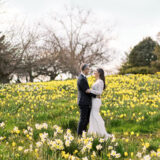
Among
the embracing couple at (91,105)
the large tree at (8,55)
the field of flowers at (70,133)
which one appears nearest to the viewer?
the field of flowers at (70,133)

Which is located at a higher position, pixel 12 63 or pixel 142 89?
pixel 12 63

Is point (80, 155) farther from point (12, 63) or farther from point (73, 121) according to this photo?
point (12, 63)

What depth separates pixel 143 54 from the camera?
29875mm

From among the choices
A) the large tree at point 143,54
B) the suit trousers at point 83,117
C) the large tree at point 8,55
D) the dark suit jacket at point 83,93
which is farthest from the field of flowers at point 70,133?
the large tree at point 143,54

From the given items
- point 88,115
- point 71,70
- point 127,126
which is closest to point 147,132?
point 127,126

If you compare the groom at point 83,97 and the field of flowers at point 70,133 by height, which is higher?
the groom at point 83,97

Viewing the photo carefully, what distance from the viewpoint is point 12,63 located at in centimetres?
2233

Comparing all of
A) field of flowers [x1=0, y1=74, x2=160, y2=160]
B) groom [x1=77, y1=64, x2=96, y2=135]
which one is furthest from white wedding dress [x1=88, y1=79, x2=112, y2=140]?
field of flowers [x1=0, y1=74, x2=160, y2=160]

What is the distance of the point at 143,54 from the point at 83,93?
25770mm

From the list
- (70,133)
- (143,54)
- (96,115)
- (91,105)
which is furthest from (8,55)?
(143,54)

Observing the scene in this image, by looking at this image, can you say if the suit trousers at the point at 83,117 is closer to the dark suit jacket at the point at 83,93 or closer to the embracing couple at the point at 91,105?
the embracing couple at the point at 91,105

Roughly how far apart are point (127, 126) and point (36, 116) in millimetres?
2908

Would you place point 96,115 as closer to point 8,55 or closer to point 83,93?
A: point 83,93

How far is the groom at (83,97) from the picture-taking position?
5578 mm
